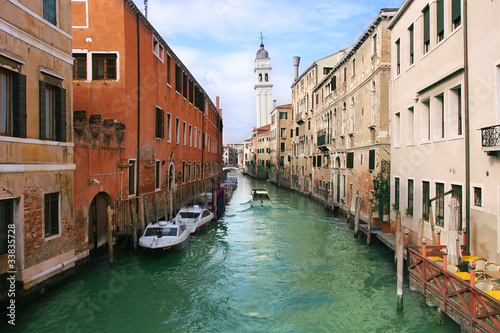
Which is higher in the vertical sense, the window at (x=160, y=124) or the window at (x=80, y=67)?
the window at (x=80, y=67)

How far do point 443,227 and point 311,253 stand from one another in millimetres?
5158

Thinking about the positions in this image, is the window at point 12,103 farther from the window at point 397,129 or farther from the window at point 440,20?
the window at point 397,129

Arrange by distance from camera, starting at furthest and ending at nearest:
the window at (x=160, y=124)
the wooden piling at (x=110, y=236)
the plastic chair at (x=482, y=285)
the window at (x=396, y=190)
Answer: the window at (x=160, y=124), the window at (x=396, y=190), the wooden piling at (x=110, y=236), the plastic chair at (x=482, y=285)

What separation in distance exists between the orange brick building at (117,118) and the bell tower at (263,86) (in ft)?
198

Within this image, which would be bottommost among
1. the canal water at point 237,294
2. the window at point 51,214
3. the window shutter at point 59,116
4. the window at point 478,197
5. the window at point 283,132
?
the canal water at point 237,294

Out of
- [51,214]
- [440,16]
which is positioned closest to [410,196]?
[440,16]

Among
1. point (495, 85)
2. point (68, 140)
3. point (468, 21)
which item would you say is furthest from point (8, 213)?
point (468, 21)

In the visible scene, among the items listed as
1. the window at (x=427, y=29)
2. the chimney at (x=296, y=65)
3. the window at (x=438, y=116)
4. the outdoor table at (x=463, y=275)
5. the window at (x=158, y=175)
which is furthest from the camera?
the chimney at (x=296, y=65)

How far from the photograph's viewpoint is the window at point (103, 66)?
12789 mm

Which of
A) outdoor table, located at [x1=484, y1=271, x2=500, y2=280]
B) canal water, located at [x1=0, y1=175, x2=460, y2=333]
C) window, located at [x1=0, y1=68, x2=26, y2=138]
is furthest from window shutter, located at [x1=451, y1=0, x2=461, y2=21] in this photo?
window, located at [x1=0, y1=68, x2=26, y2=138]

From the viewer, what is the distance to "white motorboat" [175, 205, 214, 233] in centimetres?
1564

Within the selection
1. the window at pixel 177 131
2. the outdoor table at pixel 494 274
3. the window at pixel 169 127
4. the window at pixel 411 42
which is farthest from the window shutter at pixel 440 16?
the window at pixel 177 131

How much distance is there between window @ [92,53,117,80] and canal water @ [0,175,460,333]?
6249mm

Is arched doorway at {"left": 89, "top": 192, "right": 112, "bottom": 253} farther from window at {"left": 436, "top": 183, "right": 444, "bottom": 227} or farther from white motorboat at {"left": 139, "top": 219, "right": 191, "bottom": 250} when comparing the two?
window at {"left": 436, "top": 183, "right": 444, "bottom": 227}
